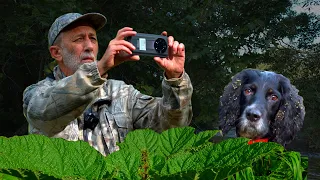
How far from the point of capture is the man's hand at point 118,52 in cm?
247

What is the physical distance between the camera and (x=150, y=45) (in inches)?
104

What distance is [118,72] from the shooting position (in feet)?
47.8

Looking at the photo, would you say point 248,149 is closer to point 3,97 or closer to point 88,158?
point 88,158

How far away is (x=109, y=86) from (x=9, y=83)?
1163 cm

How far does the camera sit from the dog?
2.78 metres

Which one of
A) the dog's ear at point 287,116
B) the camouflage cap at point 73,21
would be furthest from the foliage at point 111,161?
the camouflage cap at point 73,21

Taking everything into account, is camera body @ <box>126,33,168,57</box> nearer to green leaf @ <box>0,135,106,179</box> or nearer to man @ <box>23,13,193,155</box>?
man @ <box>23,13,193,155</box>

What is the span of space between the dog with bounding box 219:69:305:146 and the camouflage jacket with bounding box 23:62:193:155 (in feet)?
0.77

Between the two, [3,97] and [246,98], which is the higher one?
[246,98]

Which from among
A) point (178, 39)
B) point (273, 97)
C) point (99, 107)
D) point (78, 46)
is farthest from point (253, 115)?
point (178, 39)

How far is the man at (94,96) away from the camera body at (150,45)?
0.16 ft

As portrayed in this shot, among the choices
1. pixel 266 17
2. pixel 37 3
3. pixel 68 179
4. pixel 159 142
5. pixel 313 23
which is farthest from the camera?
pixel 313 23

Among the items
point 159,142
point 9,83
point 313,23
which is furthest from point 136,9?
point 159,142

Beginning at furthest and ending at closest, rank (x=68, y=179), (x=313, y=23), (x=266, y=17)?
(x=313, y=23), (x=266, y=17), (x=68, y=179)
